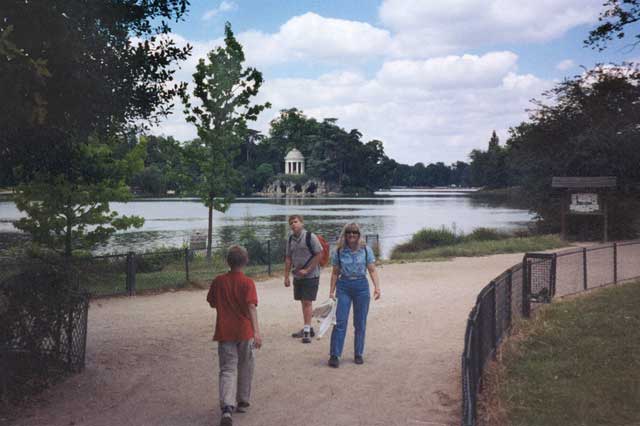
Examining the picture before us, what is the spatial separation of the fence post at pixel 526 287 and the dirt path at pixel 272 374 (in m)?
1.08

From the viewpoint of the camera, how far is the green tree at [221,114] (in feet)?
82.6

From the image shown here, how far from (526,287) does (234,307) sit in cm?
617

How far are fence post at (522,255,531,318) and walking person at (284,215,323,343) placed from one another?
11.2 ft

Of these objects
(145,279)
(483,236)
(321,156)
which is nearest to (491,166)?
(321,156)

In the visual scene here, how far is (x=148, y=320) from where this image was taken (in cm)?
1175

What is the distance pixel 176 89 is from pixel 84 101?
1.82 metres

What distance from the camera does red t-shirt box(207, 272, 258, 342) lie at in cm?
612

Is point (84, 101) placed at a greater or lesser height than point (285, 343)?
greater

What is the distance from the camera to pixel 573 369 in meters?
8.14

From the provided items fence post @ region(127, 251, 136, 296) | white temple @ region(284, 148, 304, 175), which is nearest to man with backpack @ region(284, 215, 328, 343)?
fence post @ region(127, 251, 136, 296)

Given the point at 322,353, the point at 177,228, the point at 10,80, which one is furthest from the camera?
the point at 177,228

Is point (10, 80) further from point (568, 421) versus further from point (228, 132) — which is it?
point (228, 132)

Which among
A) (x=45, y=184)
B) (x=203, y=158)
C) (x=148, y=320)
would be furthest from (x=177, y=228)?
(x=148, y=320)

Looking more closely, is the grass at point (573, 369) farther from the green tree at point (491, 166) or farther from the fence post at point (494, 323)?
the green tree at point (491, 166)
